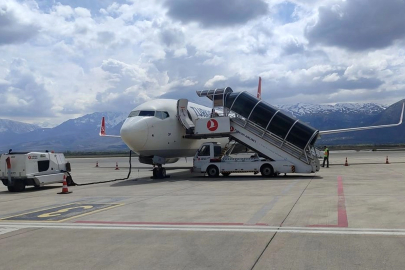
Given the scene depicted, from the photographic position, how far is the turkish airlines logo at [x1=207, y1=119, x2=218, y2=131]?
24.8 m

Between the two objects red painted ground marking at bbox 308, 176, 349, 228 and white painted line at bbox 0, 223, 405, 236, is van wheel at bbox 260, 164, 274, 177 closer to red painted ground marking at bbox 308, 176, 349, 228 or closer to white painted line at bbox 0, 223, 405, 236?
red painted ground marking at bbox 308, 176, 349, 228

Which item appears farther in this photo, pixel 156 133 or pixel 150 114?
pixel 150 114

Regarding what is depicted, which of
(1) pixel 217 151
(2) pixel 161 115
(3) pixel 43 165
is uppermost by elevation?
(2) pixel 161 115

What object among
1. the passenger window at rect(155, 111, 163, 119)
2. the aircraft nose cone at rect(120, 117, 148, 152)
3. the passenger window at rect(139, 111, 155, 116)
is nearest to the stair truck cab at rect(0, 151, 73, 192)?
the aircraft nose cone at rect(120, 117, 148, 152)

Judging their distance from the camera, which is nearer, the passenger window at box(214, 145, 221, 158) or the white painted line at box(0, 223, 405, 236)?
the white painted line at box(0, 223, 405, 236)

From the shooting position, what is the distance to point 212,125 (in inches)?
977

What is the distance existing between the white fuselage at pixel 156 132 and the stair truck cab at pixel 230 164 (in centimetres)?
164

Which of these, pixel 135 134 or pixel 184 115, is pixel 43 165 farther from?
pixel 184 115

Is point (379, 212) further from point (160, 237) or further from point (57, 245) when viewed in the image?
point (57, 245)

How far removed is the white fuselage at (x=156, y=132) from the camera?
22.3 metres

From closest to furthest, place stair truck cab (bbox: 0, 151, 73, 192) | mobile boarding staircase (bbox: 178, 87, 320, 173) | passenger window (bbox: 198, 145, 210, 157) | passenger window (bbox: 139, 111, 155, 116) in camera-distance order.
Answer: stair truck cab (bbox: 0, 151, 73, 192) → mobile boarding staircase (bbox: 178, 87, 320, 173) → passenger window (bbox: 139, 111, 155, 116) → passenger window (bbox: 198, 145, 210, 157)

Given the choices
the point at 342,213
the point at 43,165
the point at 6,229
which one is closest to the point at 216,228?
the point at 342,213

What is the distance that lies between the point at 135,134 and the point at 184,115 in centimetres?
444

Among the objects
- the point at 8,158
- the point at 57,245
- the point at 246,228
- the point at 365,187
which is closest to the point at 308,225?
the point at 246,228
